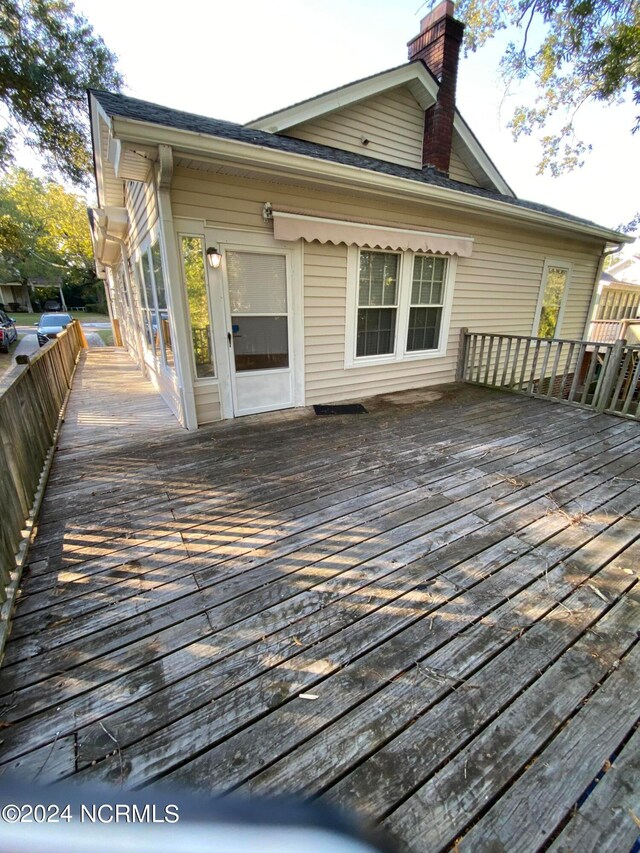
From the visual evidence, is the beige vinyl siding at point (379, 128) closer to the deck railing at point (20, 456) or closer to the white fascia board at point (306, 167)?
the white fascia board at point (306, 167)

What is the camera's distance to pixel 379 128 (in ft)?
18.6

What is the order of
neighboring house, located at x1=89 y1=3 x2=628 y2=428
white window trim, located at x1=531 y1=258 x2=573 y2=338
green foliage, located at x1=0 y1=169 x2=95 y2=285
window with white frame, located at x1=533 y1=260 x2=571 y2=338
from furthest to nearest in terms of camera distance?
green foliage, located at x1=0 y1=169 x2=95 y2=285 < window with white frame, located at x1=533 y1=260 x2=571 y2=338 < white window trim, located at x1=531 y1=258 x2=573 y2=338 < neighboring house, located at x1=89 y1=3 x2=628 y2=428

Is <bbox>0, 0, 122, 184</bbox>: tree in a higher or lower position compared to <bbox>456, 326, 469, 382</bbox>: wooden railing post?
higher

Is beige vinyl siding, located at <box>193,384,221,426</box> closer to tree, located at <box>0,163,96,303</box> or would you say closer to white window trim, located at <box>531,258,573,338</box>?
white window trim, located at <box>531,258,573,338</box>

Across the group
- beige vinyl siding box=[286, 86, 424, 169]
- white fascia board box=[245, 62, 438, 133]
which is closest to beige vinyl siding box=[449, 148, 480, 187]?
beige vinyl siding box=[286, 86, 424, 169]

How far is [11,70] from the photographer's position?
892 centimetres

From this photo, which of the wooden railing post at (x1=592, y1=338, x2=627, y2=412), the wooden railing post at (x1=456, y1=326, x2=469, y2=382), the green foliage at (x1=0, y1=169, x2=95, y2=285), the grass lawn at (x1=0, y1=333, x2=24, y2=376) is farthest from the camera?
the green foliage at (x1=0, y1=169, x2=95, y2=285)

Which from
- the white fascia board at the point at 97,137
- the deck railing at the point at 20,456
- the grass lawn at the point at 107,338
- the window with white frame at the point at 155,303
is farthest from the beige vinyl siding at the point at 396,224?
the grass lawn at the point at 107,338

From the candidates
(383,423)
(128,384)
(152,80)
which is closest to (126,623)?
(383,423)

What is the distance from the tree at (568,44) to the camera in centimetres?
528

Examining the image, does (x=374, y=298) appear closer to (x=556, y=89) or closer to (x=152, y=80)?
(x=556, y=89)

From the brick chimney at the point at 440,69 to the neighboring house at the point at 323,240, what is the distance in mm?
26

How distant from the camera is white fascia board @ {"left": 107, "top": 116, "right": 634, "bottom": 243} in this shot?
2936 mm

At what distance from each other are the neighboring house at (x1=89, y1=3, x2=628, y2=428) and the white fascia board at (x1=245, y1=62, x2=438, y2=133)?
2 cm
